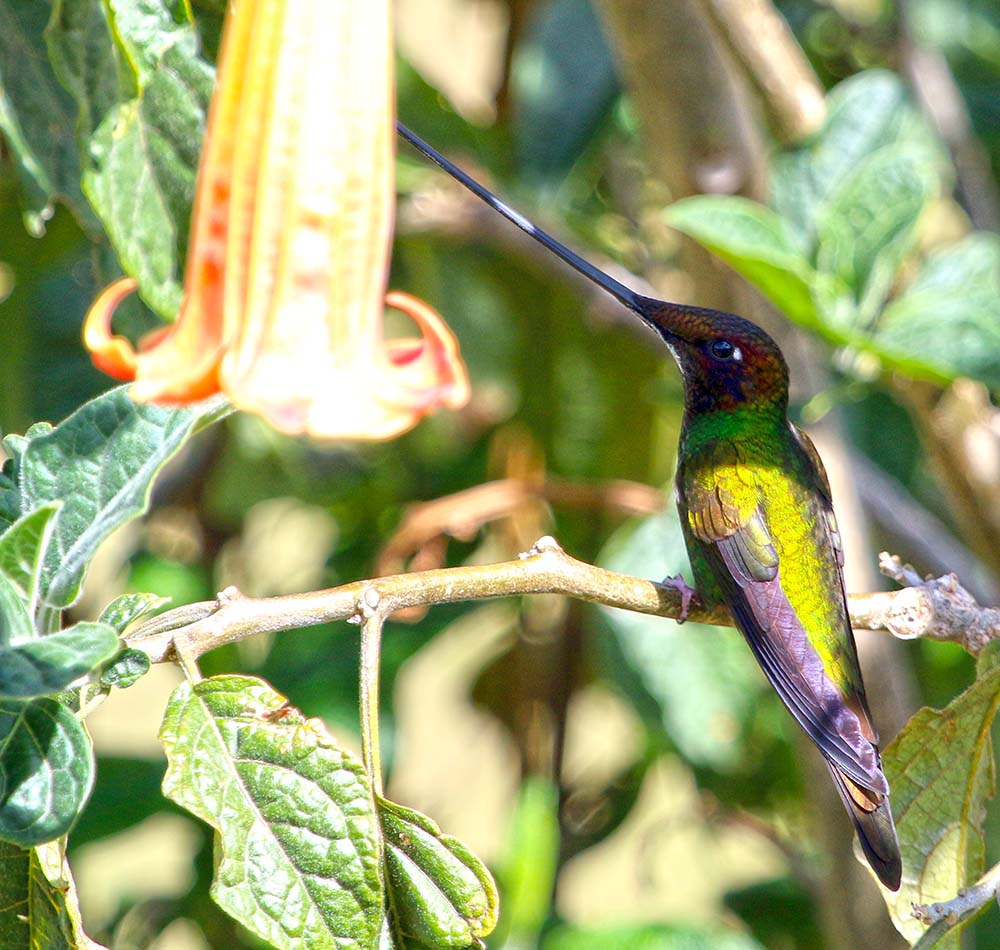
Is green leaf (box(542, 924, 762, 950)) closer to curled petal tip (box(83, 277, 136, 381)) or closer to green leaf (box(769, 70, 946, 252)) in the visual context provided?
green leaf (box(769, 70, 946, 252))

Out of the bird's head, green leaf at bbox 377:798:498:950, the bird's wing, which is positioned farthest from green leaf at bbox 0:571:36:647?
the bird's head

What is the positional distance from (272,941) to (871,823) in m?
0.66

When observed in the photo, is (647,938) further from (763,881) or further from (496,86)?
(496,86)

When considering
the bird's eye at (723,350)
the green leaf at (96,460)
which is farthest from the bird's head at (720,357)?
the green leaf at (96,460)

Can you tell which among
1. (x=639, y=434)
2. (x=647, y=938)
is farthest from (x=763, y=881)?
(x=639, y=434)

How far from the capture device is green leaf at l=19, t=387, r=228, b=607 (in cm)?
88

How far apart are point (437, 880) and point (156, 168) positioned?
23.7 inches

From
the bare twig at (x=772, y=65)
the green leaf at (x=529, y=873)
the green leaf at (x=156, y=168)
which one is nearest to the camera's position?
the green leaf at (x=156, y=168)

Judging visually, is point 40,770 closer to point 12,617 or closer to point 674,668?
point 12,617

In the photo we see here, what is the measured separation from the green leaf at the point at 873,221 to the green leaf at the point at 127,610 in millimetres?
1033

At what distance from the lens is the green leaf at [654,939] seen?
70.8 inches

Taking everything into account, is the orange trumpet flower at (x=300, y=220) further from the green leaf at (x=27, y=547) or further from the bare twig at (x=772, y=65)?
the bare twig at (x=772, y=65)

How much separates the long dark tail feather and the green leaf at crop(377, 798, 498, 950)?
1.32 feet

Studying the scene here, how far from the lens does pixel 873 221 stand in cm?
160
